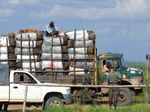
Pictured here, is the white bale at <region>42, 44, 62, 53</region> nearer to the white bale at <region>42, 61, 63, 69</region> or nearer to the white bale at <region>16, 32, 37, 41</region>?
the white bale at <region>42, 61, 63, 69</region>

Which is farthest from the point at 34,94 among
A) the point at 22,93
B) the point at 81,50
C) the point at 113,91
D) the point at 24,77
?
the point at 81,50

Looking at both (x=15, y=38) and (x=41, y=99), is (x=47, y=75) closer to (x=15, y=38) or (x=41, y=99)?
(x=15, y=38)

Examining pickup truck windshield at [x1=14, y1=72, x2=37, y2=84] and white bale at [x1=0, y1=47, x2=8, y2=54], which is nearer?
pickup truck windshield at [x1=14, y1=72, x2=37, y2=84]

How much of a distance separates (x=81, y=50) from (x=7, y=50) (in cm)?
377

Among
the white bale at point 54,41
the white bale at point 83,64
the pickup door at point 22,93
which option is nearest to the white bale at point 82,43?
the white bale at point 54,41

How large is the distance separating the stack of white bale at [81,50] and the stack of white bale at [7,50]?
2.90m

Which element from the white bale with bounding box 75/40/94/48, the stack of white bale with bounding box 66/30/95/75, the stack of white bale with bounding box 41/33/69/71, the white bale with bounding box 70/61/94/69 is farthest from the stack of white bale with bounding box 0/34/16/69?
the white bale with bounding box 75/40/94/48

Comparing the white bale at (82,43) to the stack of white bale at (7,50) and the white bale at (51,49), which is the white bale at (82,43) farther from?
the stack of white bale at (7,50)

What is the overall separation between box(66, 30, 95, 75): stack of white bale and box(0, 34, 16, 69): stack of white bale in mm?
2901

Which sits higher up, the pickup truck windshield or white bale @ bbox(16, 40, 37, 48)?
white bale @ bbox(16, 40, 37, 48)

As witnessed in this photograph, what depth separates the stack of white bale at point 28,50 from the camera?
27734 mm

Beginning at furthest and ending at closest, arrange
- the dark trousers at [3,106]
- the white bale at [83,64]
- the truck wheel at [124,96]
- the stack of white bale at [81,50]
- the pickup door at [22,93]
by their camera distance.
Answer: the white bale at [83,64]
the stack of white bale at [81,50]
the truck wheel at [124,96]
the dark trousers at [3,106]
the pickup door at [22,93]

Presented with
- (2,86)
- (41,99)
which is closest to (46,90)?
(41,99)

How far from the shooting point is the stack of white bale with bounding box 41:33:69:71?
1090 inches
